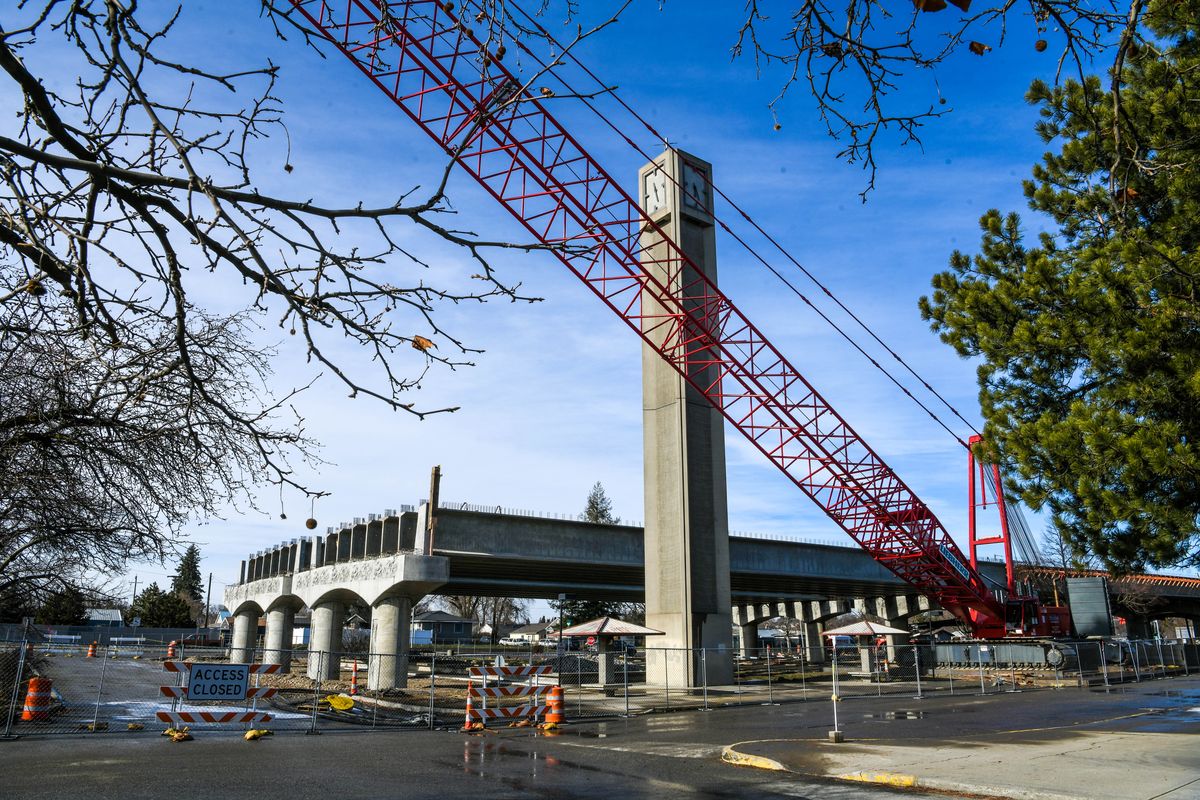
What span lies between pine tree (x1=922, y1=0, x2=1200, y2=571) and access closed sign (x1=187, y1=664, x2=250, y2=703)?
50.1ft

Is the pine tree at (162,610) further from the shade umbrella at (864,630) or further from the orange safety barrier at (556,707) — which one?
the orange safety barrier at (556,707)

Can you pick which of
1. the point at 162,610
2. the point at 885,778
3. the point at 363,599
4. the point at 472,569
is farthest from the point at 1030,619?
the point at 162,610

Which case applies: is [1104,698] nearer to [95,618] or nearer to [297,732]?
[297,732]

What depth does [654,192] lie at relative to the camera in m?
37.3

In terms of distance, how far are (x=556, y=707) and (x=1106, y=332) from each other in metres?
13.9

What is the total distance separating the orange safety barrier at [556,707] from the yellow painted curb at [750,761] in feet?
21.4

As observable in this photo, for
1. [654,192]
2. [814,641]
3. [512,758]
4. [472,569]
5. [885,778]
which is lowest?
[814,641]

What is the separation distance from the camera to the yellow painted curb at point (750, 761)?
12617 mm

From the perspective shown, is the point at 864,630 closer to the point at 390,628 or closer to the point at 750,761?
the point at 390,628

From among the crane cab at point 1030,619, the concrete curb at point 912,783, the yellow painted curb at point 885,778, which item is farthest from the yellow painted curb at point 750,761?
the crane cab at point 1030,619

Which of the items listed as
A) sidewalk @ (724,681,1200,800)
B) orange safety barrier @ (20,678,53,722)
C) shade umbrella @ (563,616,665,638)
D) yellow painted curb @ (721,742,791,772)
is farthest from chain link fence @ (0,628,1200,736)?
yellow painted curb @ (721,742,791,772)

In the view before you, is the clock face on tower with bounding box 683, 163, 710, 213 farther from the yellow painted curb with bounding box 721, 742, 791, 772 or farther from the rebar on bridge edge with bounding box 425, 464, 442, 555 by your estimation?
the yellow painted curb with bounding box 721, 742, 791, 772

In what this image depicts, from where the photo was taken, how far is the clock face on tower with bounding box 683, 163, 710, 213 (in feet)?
120

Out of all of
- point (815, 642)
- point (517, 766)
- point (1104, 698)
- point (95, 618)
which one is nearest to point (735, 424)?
point (1104, 698)
